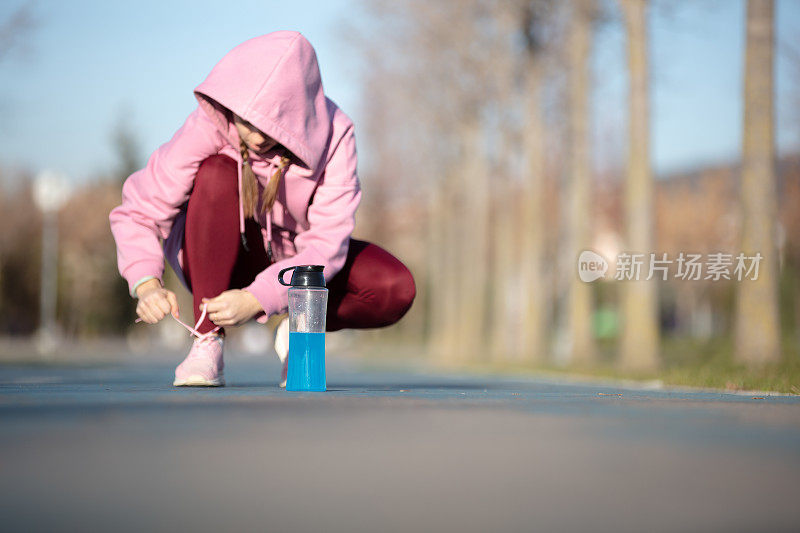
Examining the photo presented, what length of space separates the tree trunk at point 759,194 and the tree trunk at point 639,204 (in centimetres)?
297

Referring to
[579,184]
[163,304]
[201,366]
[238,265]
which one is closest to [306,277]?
[163,304]

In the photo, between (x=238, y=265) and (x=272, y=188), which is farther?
(x=238, y=265)

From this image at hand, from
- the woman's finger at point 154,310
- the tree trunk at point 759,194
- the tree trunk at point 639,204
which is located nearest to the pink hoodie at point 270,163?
the woman's finger at point 154,310

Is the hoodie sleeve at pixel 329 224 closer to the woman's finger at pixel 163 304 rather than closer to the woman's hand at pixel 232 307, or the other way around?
the woman's hand at pixel 232 307

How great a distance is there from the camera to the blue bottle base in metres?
4.45

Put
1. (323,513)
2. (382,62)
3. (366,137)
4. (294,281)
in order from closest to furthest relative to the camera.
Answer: (323,513)
(294,281)
(382,62)
(366,137)

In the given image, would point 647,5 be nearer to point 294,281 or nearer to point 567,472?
point 294,281

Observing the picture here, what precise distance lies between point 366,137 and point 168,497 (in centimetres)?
4662

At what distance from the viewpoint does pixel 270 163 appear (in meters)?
4.89

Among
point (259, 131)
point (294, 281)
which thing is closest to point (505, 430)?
point (294, 281)

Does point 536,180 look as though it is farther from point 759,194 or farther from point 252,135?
point 252,135

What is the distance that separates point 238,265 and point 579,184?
1737 centimetres

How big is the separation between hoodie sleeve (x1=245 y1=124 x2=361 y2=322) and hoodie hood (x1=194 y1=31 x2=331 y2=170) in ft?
0.39

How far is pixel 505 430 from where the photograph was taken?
3.04 metres
